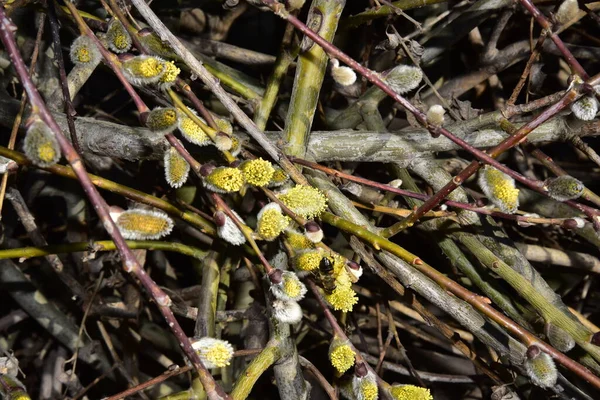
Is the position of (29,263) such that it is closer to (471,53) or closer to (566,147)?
(471,53)

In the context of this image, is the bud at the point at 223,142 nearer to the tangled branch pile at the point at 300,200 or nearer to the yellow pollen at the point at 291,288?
the tangled branch pile at the point at 300,200

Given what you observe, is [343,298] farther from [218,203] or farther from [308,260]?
[218,203]

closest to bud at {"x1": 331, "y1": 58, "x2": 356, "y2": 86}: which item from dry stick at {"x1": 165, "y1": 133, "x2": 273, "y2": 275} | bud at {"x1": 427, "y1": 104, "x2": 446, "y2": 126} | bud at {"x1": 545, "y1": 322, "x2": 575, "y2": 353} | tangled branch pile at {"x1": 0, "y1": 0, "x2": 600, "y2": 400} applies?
tangled branch pile at {"x1": 0, "y1": 0, "x2": 600, "y2": 400}

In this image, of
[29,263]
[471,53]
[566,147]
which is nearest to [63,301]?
[29,263]

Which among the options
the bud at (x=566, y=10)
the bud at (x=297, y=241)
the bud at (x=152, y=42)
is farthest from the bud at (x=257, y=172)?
the bud at (x=566, y=10)

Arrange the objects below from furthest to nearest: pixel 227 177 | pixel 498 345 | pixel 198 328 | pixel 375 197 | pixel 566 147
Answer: pixel 566 147 < pixel 375 197 < pixel 198 328 < pixel 498 345 < pixel 227 177

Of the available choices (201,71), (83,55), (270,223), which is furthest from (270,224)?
(83,55)

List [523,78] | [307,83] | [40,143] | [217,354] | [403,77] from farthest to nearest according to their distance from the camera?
[523,78] → [307,83] → [403,77] → [217,354] → [40,143]
